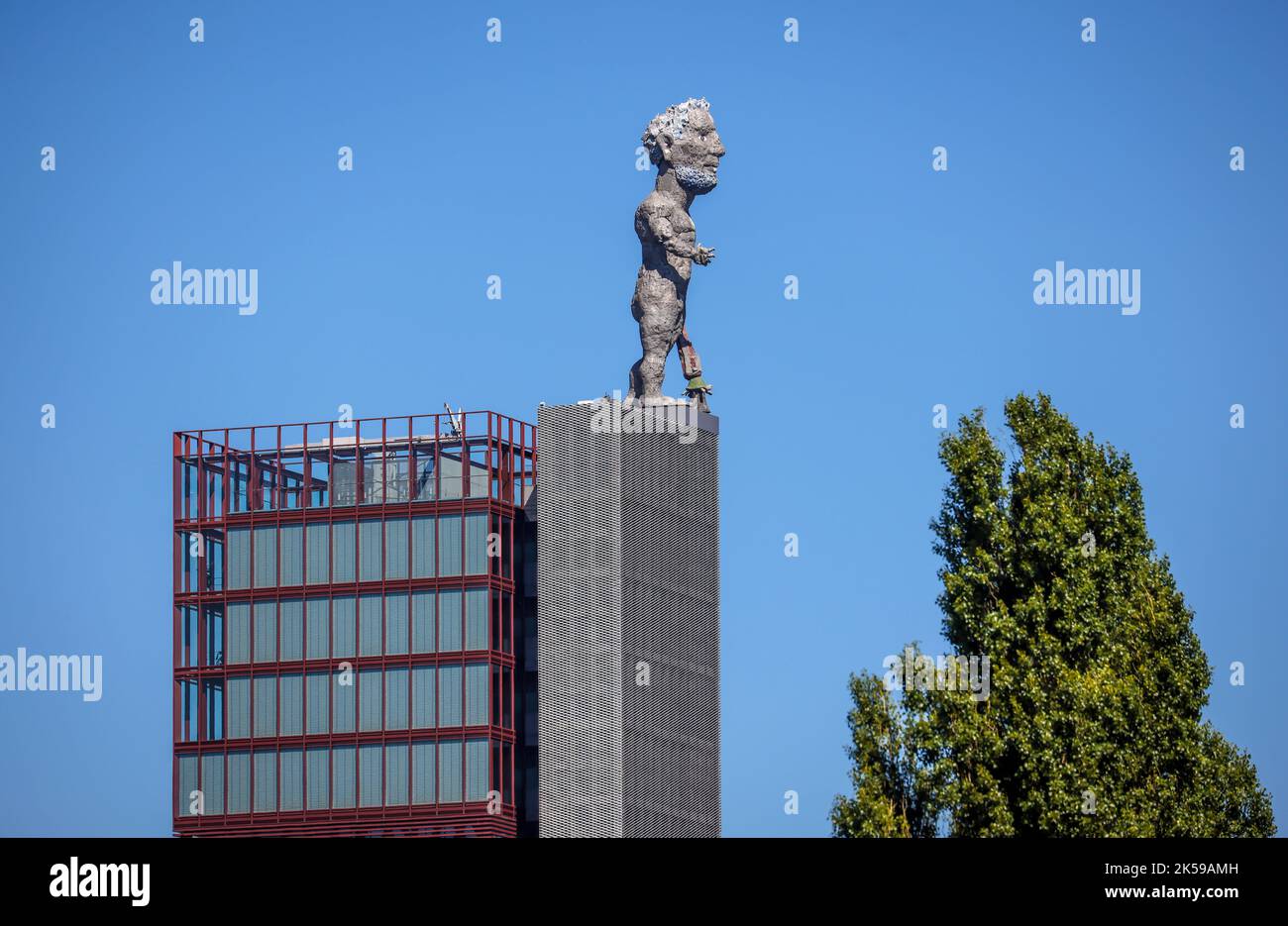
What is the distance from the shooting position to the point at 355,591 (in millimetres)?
117812

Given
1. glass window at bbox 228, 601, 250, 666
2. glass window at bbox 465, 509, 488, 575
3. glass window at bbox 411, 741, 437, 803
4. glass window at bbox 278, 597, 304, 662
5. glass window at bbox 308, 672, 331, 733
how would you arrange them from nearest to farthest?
1. glass window at bbox 411, 741, 437, 803
2. glass window at bbox 465, 509, 488, 575
3. glass window at bbox 308, 672, 331, 733
4. glass window at bbox 278, 597, 304, 662
5. glass window at bbox 228, 601, 250, 666

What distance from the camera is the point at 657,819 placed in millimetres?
108312

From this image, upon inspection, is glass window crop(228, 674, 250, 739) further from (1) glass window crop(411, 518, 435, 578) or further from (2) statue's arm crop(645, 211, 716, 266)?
(2) statue's arm crop(645, 211, 716, 266)

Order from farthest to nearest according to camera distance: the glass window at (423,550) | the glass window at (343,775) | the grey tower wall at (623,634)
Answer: the glass window at (423,550) < the glass window at (343,775) < the grey tower wall at (623,634)

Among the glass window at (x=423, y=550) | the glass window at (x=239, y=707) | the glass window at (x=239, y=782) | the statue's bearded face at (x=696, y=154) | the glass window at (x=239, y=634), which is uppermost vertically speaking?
the statue's bearded face at (x=696, y=154)

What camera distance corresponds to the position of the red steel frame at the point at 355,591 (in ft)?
378

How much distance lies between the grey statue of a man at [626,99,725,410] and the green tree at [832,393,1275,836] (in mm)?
20311

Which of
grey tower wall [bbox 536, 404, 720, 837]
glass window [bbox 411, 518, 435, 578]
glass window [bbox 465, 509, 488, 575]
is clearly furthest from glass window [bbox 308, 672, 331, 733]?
grey tower wall [bbox 536, 404, 720, 837]

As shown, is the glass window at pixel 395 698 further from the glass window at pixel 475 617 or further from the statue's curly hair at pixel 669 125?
the statue's curly hair at pixel 669 125

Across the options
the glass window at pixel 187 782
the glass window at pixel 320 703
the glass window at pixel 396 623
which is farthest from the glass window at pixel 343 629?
the glass window at pixel 187 782

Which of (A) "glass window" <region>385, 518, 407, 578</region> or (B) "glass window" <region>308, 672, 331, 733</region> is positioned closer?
(A) "glass window" <region>385, 518, 407, 578</region>

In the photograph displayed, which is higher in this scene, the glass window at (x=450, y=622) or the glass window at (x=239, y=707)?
the glass window at (x=450, y=622)

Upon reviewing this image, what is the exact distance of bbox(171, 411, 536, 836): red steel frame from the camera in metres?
115

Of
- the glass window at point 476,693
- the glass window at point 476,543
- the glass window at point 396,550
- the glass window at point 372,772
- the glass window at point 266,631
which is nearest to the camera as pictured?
the glass window at point 476,693
